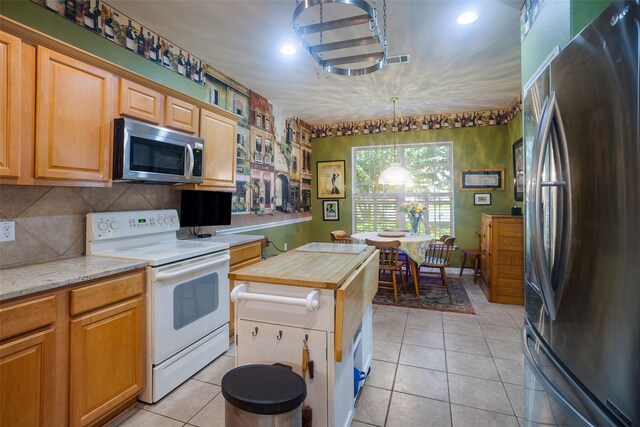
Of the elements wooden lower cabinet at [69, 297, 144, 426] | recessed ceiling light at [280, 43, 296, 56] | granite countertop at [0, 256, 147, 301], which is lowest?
wooden lower cabinet at [69, 297, 144, 426]

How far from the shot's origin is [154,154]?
2.25m

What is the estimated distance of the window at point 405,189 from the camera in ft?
17.5

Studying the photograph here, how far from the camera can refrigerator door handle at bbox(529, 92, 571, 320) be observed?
3.19 ft

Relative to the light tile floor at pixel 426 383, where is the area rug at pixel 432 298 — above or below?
above

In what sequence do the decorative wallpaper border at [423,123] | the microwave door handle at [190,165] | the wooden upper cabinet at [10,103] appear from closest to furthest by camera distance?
the wooden upper cabinet at [10,103] < the microwave door handle at [190,165] < the decorative wallpaper border at [423,123]

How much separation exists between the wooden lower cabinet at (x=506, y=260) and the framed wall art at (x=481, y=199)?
1.29 m

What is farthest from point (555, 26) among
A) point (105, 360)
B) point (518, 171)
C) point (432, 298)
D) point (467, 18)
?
point (518, 171)

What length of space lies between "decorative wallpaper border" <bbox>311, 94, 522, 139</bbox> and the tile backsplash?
13.7 ft

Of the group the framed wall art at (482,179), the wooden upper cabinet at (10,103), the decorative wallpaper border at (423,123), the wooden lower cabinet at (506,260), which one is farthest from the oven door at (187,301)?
the framed wall art at (482,179)

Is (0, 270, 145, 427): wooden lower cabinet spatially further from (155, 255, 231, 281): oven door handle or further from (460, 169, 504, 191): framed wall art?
(460, 169, 504, 191): framed wall art

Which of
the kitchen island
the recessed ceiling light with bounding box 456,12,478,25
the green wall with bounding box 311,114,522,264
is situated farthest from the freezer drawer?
the green wall with bounding box 311,114,522,264

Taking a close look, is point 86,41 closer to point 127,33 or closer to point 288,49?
point 127,33

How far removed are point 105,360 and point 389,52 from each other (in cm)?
335

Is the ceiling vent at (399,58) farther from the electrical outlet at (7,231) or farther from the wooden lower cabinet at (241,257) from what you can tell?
the electrical outlet at (7,231)
